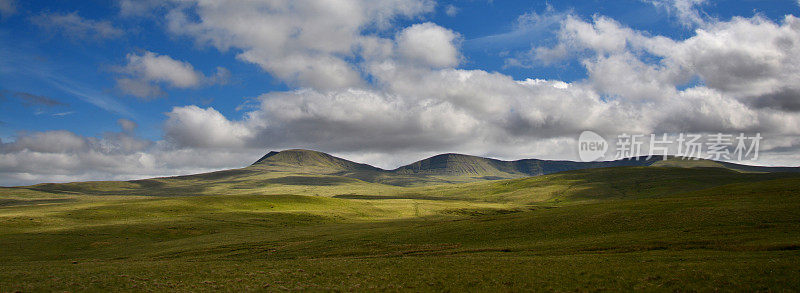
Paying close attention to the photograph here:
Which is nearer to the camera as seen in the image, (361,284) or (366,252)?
(361,284)

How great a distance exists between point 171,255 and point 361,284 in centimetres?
3985

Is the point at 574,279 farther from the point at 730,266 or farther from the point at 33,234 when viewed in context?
the point at 33,234

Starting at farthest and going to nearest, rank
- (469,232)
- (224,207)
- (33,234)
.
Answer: (224,207) < (33,234) < (469,232)

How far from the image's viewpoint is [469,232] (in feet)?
220

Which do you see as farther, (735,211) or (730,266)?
(735,211)

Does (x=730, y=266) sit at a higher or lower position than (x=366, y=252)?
higher

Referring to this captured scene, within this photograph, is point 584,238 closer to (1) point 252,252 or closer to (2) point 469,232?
(2) point 469,232

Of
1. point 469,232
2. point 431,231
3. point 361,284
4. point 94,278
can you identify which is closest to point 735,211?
point 469,232

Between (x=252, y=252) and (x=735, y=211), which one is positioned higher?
(x=735, y=211)

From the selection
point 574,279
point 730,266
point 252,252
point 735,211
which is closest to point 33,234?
point 252,252

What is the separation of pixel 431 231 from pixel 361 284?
42.7m

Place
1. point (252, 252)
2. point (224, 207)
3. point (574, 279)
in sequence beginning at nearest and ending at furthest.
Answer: point (574, 279) → point (252, 252) → point (224, 207)

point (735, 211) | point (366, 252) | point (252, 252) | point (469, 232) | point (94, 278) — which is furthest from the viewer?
point (469, 232)

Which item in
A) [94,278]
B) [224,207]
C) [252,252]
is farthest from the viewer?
[224,207]
